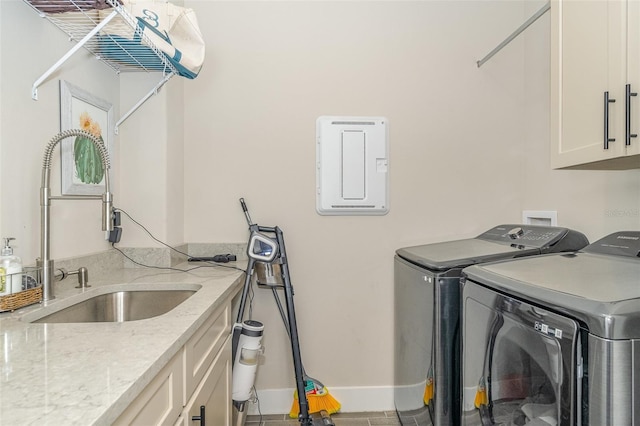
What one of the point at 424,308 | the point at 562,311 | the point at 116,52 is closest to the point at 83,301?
the point at 116,52

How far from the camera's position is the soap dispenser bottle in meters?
1.10

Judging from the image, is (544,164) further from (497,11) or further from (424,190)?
(497,11)

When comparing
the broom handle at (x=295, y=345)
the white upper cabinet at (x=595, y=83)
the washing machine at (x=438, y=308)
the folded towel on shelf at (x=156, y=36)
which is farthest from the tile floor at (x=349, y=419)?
the folded towel on shelf at (x=156, y=36)

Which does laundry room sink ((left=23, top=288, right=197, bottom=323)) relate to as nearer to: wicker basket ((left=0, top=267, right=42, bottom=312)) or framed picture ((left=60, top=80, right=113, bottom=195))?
wicker basket ((left=0, top=267, right=42, bottom=312))

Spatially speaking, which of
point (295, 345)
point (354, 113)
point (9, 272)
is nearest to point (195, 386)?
point (9, 272)

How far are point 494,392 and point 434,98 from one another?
5.56 feet

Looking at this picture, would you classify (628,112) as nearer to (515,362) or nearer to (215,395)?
(515,362)

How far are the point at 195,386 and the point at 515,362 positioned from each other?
0.96 meters

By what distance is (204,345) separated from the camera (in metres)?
1.29

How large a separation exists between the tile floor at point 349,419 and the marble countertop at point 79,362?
1248mm

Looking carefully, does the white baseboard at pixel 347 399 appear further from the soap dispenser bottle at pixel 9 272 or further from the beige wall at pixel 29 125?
the soap dispenser bottle at pixel 9 272

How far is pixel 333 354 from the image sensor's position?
2.31m

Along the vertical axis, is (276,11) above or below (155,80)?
above

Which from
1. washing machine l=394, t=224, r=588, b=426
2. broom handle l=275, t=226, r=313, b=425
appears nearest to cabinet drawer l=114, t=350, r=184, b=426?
broom handle l=275, t=226, r=313, b=425
